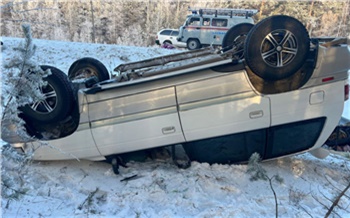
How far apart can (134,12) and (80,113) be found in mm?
37607

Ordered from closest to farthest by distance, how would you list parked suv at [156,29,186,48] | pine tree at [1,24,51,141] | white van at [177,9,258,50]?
pine tree at [1,24,51,141] < white van at [177,9,258,50] < parked suv at [156,29,186,48]

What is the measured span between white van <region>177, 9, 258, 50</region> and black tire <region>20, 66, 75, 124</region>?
629 inches

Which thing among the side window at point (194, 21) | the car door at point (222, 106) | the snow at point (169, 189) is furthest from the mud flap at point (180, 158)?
the side window at point (194, 21)

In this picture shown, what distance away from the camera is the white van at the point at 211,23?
18.5m

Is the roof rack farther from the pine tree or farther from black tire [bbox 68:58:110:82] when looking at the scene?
the pine tree

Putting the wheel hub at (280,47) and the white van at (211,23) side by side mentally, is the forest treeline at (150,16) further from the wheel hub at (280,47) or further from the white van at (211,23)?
the wheel hub at (280,47)

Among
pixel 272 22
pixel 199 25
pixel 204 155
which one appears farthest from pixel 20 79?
pixel 199 25

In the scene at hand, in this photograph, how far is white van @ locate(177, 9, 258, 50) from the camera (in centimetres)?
1845

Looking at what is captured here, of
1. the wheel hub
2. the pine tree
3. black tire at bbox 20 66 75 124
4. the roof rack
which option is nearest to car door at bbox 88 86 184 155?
black tire at bbox 20 66 75 124

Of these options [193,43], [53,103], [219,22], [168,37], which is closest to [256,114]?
[53,103]

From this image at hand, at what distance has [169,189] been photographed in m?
3.26

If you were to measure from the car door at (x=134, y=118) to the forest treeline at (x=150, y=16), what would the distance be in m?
27.5

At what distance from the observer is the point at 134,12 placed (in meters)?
38.3

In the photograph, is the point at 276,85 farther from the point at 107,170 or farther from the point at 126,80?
the point at 107,170
